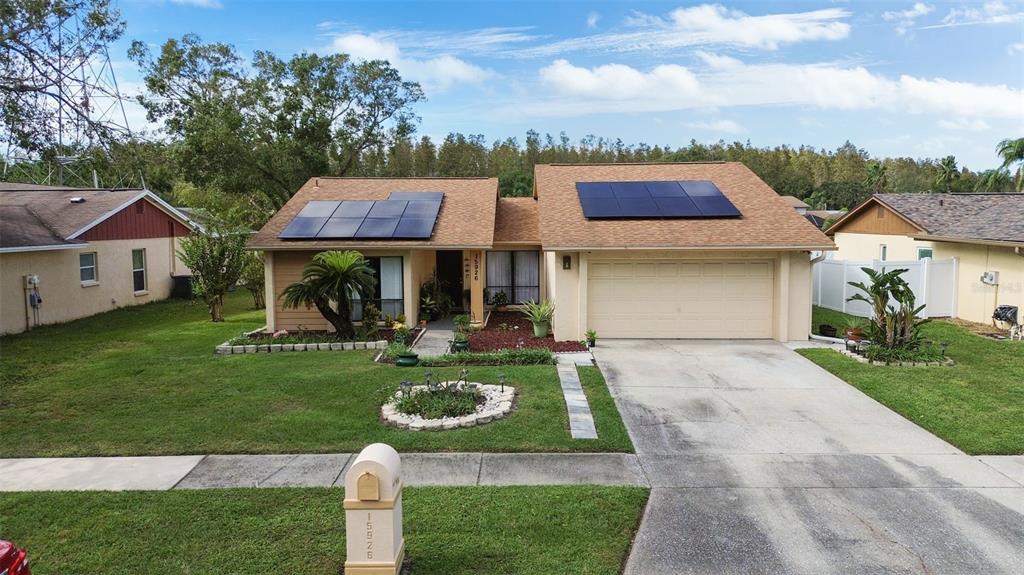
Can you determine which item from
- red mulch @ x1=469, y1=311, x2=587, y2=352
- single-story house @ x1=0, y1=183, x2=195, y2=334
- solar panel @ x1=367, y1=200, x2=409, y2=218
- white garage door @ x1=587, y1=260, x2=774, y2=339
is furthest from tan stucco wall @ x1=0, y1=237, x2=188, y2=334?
white garage door @ x1=587, y1=260, x2=774, y2=339

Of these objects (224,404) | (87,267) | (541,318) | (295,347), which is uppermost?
(87,267)

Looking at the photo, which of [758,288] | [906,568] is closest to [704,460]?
[906,568]

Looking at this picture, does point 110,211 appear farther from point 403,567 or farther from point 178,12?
point 403,567

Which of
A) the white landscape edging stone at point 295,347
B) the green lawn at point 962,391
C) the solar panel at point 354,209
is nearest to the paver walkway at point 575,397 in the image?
the white landscape edging stone at point 295,347

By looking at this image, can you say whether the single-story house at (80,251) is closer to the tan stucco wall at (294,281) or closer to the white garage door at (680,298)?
the tan stucco wall at (294,281)

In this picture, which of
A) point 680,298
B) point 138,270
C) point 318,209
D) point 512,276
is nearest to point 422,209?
point 318,209

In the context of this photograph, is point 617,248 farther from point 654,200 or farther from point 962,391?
point 962,391
